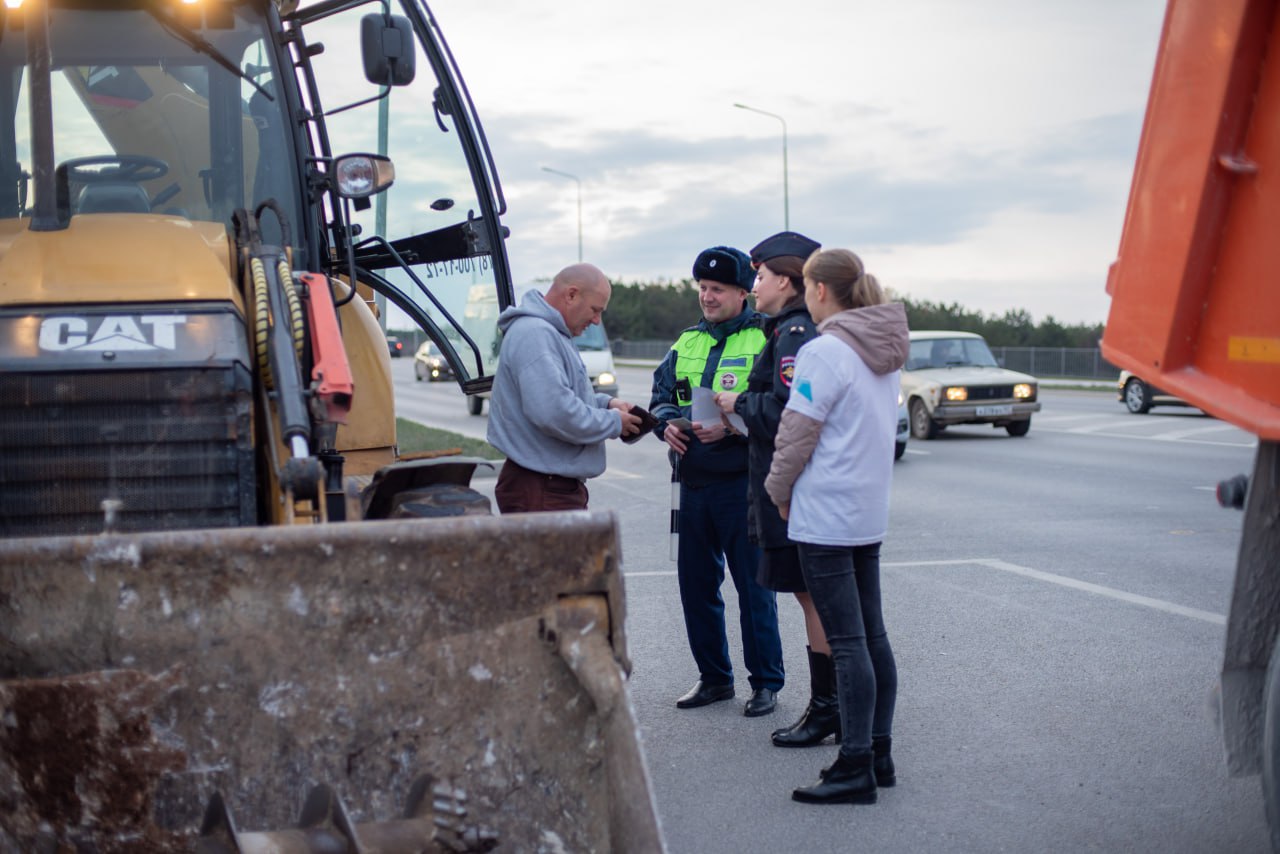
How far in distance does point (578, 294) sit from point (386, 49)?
4.21ft

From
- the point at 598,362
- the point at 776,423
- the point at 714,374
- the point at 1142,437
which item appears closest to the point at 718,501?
the point at 714,374

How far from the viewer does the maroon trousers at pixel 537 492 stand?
5.81 metres

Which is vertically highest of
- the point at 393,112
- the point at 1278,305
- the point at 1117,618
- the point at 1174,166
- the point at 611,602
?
the point at 393,112

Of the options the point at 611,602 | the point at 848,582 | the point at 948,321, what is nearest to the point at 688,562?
the point at 848,582

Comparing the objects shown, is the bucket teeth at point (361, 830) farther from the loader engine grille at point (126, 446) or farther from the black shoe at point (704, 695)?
the black shoe at point (704, 695)

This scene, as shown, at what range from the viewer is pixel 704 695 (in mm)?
6406

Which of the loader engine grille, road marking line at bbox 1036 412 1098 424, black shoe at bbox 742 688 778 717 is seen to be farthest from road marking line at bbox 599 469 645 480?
the loader engine grille

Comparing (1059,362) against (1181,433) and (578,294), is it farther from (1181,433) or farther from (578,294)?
(578,294)

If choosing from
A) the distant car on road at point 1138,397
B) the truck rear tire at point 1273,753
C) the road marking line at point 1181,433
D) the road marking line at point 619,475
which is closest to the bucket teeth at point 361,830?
the truck rear tire at point 1273,753

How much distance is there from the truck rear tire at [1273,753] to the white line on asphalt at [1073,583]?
3485 mm

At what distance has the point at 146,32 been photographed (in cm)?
530

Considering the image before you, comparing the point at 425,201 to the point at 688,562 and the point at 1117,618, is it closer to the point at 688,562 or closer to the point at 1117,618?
the point at 688,562

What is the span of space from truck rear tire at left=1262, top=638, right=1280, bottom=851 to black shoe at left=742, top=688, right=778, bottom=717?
2.68 m

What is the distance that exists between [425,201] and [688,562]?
79.6 inches
